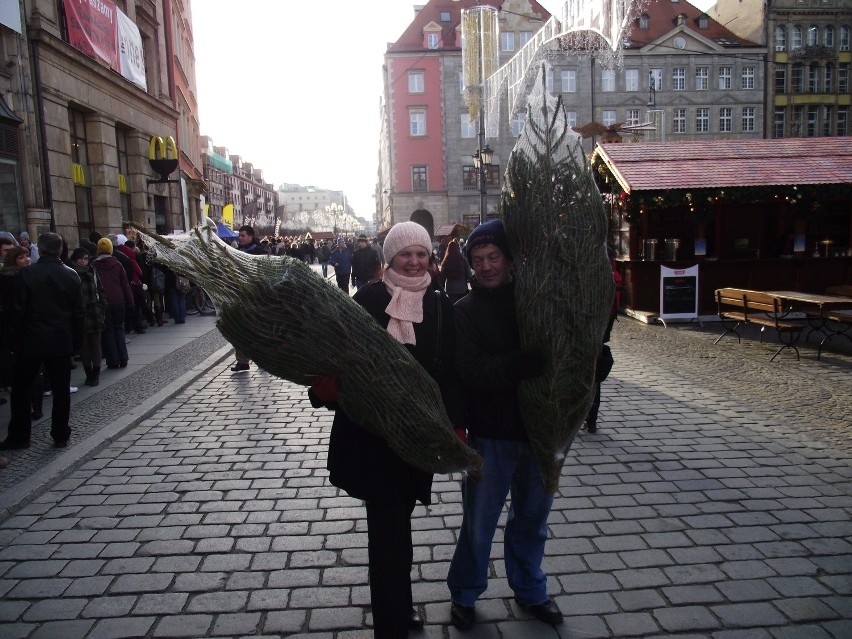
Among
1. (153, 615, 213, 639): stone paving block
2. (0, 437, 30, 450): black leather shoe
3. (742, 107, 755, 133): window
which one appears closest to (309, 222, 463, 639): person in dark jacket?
(153, 615, 213, 639): stone paving block

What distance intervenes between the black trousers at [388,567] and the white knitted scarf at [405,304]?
27.4 inches

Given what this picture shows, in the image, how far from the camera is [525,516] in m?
2.83

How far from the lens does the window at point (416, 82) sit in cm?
4803

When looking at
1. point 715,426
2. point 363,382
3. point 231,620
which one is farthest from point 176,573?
point 715,426


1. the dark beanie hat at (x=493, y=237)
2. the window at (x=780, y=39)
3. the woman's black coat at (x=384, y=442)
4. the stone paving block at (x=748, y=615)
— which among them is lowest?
the stone paving block at (x=748, y=615)

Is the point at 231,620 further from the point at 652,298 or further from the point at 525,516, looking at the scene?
the point at 652,298

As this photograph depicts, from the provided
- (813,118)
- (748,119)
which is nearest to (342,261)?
(748,119)

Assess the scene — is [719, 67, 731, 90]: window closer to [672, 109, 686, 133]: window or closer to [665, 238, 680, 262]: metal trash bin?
[672, 109, 686, 133]: window

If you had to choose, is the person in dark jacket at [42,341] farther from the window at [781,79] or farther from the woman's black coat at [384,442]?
the window at [781,79]

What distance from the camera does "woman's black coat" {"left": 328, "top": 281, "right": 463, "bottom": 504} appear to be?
2512 mm

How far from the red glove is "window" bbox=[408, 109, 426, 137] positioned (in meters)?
48.4

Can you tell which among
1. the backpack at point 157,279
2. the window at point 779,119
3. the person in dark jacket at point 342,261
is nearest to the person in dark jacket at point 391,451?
the backpack at point 157,279

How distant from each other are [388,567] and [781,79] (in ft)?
191

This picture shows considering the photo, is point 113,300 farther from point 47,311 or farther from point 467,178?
point 467,178
